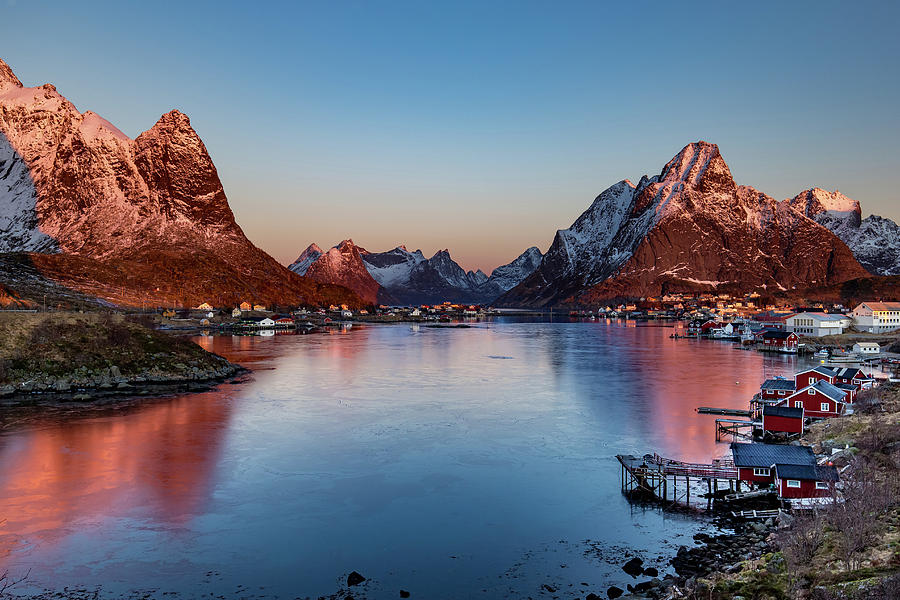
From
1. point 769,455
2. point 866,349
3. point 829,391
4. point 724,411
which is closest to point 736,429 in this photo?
point 724,411

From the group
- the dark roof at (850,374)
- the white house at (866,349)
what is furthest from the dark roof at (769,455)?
the white house at (866,349)

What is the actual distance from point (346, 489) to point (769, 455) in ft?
Answer: 64.2

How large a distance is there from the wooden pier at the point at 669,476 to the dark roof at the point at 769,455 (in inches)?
33.2

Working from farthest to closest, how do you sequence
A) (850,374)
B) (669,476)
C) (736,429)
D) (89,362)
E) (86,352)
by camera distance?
(86,352) → (89,362) → (850,374) → (736,429) → (669,476)

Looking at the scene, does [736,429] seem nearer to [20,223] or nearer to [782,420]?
[782,420]

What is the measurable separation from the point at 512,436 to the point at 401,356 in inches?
2075

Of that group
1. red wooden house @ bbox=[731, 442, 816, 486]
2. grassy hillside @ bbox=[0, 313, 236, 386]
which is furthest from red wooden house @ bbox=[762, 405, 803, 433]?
grassy hillside @ bbox=[0, 313, 236, 386]

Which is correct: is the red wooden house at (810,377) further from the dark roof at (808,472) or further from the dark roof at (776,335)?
the dark roof at (776,335)

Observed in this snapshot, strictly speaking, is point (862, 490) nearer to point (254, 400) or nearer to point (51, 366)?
point (254, 400)

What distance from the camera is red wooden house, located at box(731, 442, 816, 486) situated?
27.0 meters

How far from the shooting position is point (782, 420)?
126 ft

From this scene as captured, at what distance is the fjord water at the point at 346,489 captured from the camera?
20.3 meters

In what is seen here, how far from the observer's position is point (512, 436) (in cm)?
3912

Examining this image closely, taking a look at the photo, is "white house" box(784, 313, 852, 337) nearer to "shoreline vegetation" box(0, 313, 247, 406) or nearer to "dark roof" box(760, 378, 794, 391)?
"dark roof" box(760, 378, 794, 391)
